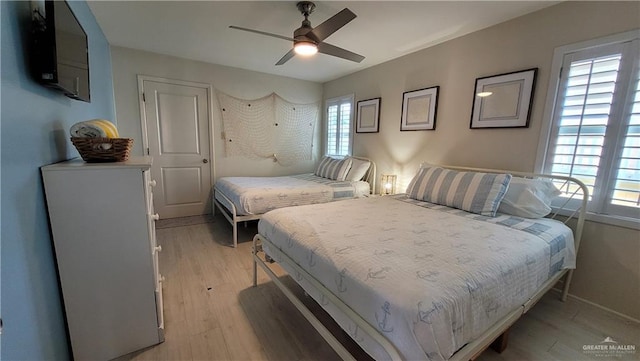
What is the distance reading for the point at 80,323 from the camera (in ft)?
4.25

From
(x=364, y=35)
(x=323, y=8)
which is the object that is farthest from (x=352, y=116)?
(x=323, y=8)

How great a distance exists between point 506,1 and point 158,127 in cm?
427

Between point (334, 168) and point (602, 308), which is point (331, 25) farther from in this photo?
point (602, 308)

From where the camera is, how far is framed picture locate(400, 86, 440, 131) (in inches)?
115

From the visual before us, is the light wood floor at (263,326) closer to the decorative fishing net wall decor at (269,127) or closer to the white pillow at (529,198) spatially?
the white pillow at (529,198)

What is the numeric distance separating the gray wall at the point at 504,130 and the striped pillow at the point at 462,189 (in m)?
0.38

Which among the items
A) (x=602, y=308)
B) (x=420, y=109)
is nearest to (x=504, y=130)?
(x=420, y=109)

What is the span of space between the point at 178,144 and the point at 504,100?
165 inches

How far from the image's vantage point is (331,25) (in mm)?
1935

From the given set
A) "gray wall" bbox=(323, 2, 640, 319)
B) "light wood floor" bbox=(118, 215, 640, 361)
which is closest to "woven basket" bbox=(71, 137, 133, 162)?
"light wood floor" bbox=(118, 215, 640, 361)

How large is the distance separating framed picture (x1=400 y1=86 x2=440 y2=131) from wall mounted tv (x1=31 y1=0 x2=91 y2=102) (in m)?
3.13

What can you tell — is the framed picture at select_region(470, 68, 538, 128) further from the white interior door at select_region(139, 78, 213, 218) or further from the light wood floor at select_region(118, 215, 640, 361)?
the white interior door at select_region(139, 78, 213, 218)

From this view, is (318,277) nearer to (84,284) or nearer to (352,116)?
(84,284)

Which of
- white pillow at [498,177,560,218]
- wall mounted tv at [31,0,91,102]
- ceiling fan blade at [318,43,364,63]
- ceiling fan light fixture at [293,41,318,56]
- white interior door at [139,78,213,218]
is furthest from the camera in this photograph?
white interior door at [139,78,213,218]
